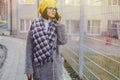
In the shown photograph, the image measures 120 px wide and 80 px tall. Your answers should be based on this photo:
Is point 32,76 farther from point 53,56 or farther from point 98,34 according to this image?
point 98,34

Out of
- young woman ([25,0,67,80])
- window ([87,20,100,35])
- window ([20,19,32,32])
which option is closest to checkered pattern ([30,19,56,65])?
young woman ([25,0,67,80])

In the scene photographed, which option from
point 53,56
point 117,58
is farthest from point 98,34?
point 53,56

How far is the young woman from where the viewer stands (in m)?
Answer: 5.20

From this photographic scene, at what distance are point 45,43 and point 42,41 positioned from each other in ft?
0.15

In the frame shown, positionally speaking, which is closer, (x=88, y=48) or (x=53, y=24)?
(x=53, y=24)

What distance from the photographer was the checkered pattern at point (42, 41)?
519cm

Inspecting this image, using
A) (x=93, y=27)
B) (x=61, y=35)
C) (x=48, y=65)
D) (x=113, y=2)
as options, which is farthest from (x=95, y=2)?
(x=48, y=65)

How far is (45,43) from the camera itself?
5188 mm

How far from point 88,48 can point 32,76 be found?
3.18m

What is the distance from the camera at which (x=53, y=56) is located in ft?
17.3

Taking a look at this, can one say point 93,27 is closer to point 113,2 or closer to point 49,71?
point 113,2

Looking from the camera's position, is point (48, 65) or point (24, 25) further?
point (24, 25)

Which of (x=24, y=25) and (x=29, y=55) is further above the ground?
(x=29, y=55)

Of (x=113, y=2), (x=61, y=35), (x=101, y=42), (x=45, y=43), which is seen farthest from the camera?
(x=101, y=42)
